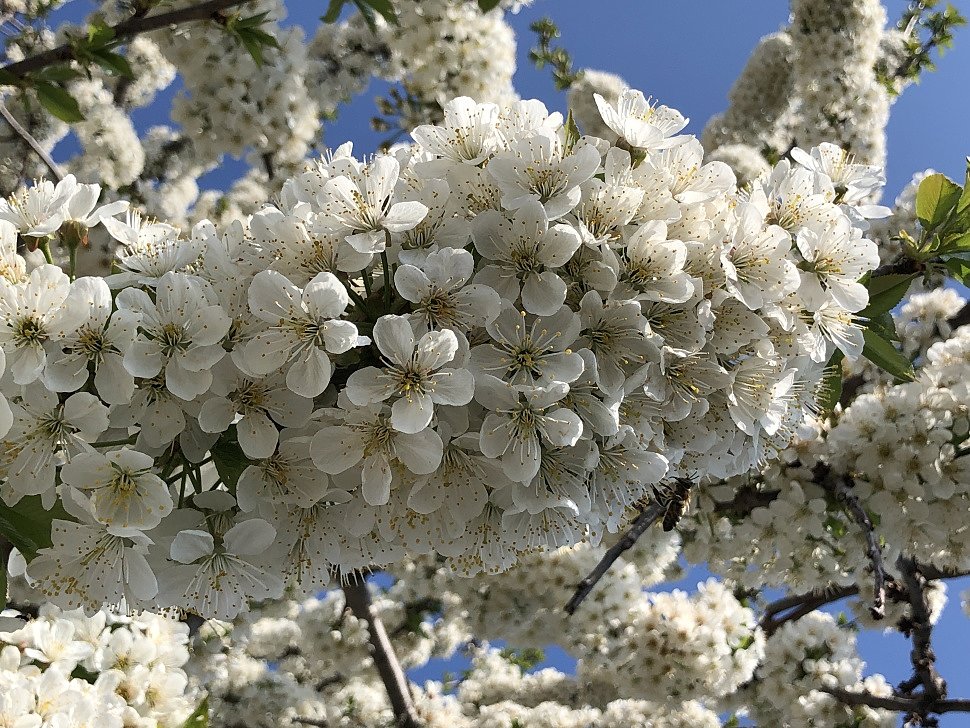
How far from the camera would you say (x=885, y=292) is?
64.3 inches

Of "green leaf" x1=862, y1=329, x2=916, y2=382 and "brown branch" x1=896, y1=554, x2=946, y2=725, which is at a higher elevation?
"green leaf" x1=862, y1=329, x2=916, y2=382

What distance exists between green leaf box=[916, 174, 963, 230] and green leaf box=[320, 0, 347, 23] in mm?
2433

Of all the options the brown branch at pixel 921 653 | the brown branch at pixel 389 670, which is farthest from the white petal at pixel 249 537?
the brown branch at pixel 389 670

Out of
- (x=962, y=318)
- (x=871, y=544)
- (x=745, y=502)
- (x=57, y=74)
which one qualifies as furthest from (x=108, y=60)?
(x=962, y=318)

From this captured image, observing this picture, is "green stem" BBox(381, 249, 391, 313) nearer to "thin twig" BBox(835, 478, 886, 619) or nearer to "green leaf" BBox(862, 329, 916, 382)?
"green leaf" BBox(862, 329, 916, 382)

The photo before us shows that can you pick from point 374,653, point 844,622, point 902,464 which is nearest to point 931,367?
point 902,464

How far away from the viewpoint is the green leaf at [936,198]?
1589mm

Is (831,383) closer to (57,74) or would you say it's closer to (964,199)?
(964,199)

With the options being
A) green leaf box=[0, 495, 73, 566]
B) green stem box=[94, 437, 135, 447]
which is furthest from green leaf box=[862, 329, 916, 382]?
green leaf box=[0, 495, 73, 566]

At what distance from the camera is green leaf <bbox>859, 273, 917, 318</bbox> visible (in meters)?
1.62

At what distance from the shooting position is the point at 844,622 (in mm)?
6727

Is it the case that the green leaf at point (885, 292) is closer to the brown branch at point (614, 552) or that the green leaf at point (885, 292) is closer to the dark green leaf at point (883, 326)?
the dark green leaf at point (883, 326)

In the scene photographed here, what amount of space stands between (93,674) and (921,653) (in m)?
3.84

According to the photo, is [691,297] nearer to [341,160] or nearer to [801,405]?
[801,405]
